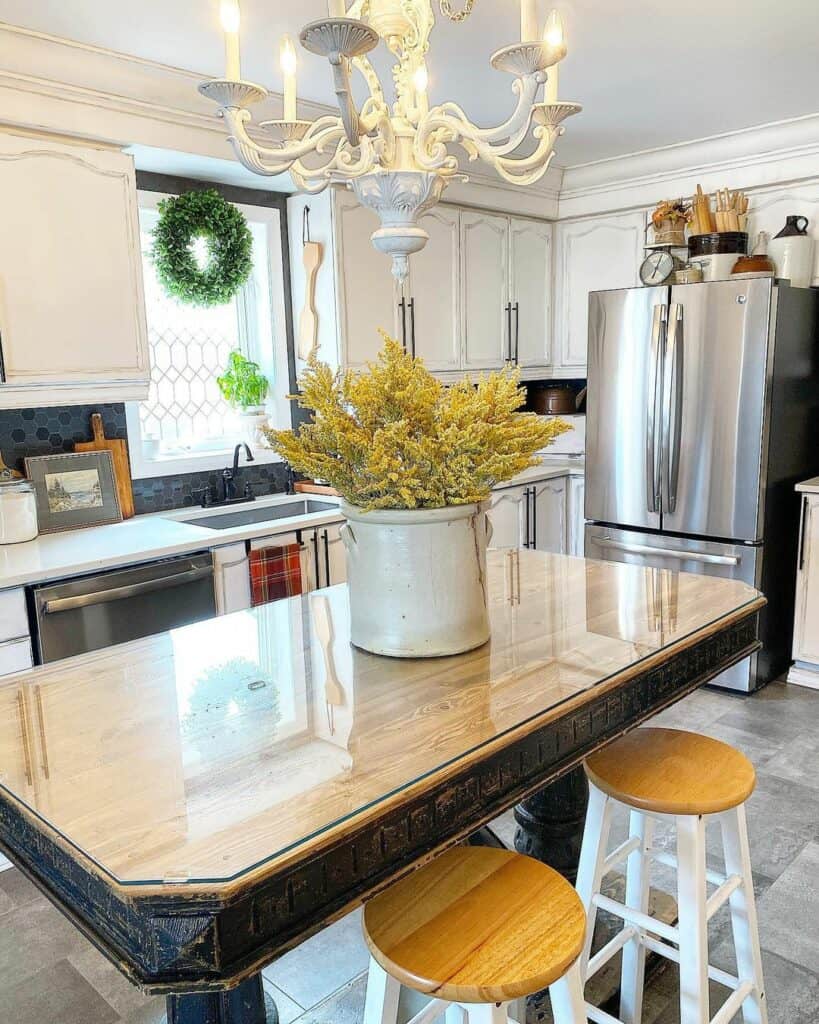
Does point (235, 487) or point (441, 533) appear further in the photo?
point (235, 487)

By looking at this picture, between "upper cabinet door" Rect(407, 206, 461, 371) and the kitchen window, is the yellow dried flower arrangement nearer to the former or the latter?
the kitchen window

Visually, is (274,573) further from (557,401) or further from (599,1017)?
(557,401)

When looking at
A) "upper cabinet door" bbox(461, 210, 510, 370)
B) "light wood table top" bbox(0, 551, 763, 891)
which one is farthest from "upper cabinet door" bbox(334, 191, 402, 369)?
"light wood table top" bbox(0, 551, 763, 891)

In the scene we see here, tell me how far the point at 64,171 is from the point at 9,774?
7.83ft

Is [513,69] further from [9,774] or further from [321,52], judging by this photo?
[9,774]

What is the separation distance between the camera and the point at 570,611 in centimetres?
174

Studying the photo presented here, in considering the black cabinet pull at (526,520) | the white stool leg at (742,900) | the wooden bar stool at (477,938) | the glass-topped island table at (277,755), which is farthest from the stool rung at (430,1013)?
the black cabinet pull at (526,520)

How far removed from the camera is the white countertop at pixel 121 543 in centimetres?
259

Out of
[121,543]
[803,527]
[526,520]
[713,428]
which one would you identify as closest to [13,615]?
[121,543]

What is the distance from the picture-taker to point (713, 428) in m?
3.59

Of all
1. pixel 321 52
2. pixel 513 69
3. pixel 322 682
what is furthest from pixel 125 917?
pixel 513 69

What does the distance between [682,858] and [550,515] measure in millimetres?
3218

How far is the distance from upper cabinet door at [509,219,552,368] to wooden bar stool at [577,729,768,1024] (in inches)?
129

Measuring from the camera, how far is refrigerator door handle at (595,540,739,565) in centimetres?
363
